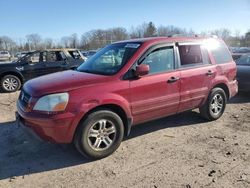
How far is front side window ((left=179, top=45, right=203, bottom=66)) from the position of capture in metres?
5.93

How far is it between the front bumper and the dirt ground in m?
0.48

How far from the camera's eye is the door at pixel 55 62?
40.7ft

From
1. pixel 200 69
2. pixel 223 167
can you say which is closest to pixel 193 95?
pixel 200 69

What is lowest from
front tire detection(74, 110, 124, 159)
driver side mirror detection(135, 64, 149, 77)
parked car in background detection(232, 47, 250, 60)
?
front tire detection(74, 110, 124, 159)

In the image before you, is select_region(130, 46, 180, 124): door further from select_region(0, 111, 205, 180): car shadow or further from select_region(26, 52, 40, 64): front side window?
select_region(26, 52, 40, 64): front side window

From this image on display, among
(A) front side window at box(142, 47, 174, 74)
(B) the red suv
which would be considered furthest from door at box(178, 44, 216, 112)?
(A) front side window at box(142, 47, 174, 74)

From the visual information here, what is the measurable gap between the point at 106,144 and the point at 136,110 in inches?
30.7

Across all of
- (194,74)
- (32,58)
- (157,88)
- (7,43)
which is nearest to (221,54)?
(194,74)

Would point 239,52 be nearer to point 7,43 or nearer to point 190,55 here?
point 190,55

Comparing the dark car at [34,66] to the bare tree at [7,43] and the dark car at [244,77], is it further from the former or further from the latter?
the bare tree at [7,43]

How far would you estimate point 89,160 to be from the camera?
15.6ft

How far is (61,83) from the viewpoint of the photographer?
473cm

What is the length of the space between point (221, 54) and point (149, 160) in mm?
3296

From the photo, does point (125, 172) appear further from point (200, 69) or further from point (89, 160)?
point (200, 69)
